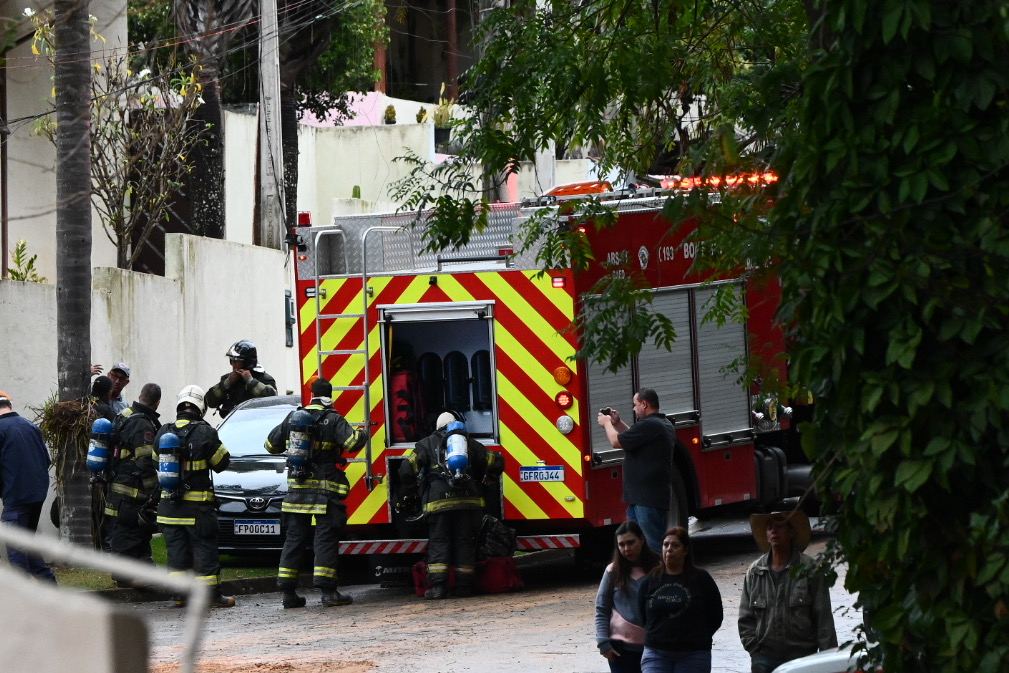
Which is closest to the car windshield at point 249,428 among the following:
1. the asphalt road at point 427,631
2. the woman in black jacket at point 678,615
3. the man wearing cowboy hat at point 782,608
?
the asphalt road at point 427,631

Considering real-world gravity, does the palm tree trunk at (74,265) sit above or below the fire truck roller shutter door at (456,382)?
above

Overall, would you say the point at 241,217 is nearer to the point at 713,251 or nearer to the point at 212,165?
the point at 212,165

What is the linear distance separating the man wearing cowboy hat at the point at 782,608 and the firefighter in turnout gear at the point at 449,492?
4.74m

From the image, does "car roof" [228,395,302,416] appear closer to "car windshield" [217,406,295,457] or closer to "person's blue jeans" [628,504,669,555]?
"car windshield" [217,406,295,457]

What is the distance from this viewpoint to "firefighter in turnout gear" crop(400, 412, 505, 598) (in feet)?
37.2

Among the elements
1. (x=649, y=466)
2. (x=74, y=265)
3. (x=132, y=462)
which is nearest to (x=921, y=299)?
(x=649, y=466)

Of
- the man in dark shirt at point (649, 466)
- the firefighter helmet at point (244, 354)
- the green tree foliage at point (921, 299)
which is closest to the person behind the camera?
the green tree foliage at point (921, 299)

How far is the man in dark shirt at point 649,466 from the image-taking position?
10641 millimetres

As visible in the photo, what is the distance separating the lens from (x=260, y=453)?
45.1ft

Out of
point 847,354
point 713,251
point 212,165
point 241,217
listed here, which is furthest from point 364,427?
point 241,217

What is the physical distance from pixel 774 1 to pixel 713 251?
4.77 feet

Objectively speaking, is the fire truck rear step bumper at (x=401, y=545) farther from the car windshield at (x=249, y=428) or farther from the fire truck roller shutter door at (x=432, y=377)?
the car windshield at (x=249, y=428)

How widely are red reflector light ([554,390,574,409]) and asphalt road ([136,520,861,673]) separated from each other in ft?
5.04

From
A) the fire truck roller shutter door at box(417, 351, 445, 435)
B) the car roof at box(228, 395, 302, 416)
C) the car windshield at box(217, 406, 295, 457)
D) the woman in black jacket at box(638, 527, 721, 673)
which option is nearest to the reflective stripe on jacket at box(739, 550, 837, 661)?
the woman in black jacket at box(638, 527, 721, 673)
